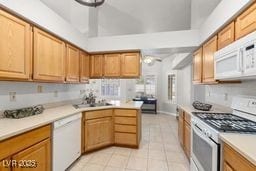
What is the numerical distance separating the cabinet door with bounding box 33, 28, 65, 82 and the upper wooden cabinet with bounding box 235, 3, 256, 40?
97.3 inches

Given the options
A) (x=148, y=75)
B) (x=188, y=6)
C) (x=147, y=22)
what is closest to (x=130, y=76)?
(x=147, y=22)

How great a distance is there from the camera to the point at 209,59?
240 centimetres

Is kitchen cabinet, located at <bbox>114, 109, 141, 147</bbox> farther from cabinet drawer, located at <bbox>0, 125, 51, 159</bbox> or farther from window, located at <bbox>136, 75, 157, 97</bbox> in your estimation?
window, located at <bbox>136, 75, 157, 97</bbox>

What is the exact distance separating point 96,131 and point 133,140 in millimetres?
774

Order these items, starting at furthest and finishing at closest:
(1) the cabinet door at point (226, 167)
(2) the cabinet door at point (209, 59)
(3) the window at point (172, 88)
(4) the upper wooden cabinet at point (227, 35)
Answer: (3) the window at point (172, 88) → (2) the cabinet door at point (209, 59) → (4) the upper wooden cabinet at point (227, 35) → (1) the cabinet door at point (226, 167)

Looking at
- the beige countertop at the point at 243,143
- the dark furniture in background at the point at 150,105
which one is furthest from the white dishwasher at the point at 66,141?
the dark furniture in background at the point at 150,105

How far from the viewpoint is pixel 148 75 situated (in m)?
7.88

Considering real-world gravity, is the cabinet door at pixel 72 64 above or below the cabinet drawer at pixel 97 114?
above

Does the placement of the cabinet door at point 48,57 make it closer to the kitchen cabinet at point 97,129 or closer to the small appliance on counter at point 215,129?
the kitchen cabinet at point 97,129

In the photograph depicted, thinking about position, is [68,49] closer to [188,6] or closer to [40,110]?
[40,110]

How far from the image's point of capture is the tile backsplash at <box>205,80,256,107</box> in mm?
1947

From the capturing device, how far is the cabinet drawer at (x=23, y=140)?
1.24 metres

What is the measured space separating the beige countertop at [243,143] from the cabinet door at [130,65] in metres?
2.26

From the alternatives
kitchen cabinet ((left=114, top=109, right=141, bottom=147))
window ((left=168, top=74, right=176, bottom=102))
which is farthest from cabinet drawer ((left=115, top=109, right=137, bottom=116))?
window ((left=168, top=74, right=176, bottom=102))
